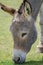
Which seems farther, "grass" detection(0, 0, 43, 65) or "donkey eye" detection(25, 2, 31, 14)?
"grass" detection(0, 0, 43, 65)

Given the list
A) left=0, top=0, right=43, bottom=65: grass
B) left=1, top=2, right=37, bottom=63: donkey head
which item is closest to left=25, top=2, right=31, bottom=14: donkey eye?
left=1, top=2, right=37, bottom=63: donkey head

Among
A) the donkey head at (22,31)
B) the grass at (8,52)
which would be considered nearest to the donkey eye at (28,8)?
the donkey head at (22,31)

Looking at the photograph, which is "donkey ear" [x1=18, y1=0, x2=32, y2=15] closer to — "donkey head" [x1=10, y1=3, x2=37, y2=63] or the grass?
"donkey head" [x1=10, y1=3, x2=37, y2=63]

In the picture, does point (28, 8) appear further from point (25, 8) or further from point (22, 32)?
point (22, 32)

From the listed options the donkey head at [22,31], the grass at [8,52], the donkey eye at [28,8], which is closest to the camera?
the donkey head at [22,31]

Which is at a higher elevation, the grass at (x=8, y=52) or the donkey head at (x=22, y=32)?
the donkey head at (x=22, y=32)

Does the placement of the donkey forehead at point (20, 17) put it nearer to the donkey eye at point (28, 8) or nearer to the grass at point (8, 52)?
the donkey eye at point (28, 8)

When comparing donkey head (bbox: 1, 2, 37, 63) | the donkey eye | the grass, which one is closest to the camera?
donkey head (bbox: 1, 2, 37, 63)

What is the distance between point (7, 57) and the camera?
5219mm

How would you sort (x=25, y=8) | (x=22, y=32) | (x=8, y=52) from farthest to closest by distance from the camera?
1. (x=8, y=52)
2. (x=25, y=8)
3. (x=22, y=32)

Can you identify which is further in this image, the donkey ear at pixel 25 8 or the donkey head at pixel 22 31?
the donkey ear at pixel 25 8

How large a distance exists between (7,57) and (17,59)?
2.57 feet

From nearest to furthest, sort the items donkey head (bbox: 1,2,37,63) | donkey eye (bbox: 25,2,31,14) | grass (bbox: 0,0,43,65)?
1. donkey head (bbox: 1,2,37,63)
2. donkey eye (bbox: 25,2,31,14)
3. grass (bbox: 0,0,43,65)

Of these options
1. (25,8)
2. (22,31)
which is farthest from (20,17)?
(22,31)
